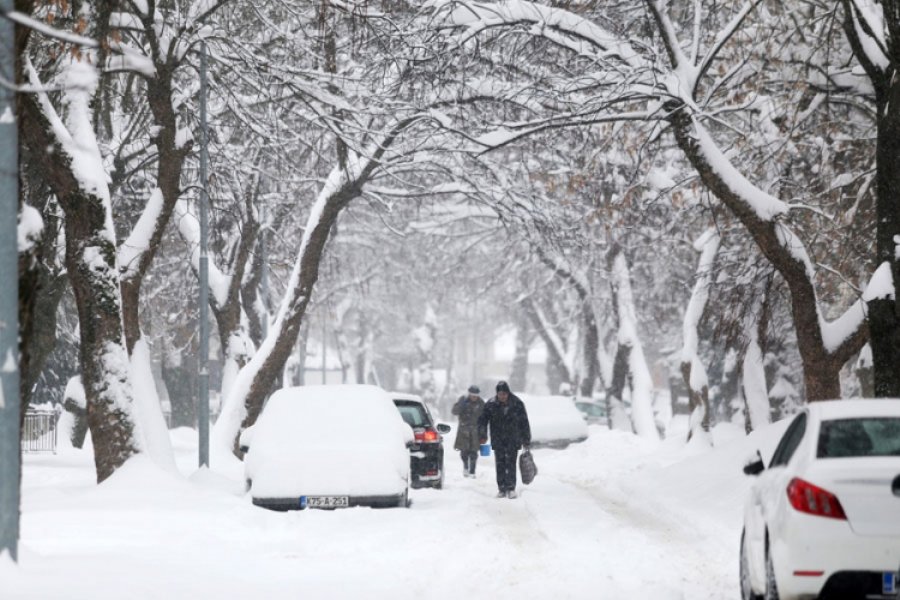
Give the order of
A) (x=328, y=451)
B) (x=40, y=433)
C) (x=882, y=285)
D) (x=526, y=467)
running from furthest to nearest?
(x=40, y=433)
(x=526, y=467)
(x=882, y=285)
(x=328, y=451)

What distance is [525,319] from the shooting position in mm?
62469

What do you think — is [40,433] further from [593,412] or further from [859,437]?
[859,437]

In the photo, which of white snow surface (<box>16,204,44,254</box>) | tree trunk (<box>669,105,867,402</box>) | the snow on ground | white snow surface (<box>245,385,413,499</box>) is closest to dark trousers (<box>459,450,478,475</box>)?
the snow on ground

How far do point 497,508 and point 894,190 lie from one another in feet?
21.1

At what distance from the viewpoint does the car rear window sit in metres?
8.76

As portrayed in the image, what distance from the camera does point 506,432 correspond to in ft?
69.2

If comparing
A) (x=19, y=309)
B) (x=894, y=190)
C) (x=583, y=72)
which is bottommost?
(x=19, y=309)

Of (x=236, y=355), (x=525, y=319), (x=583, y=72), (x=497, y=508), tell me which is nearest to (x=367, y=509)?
(x=497, y=508)

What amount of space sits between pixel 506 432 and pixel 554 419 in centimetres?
1740

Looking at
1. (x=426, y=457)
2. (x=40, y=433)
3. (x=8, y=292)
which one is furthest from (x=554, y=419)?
(x=8, y=292)

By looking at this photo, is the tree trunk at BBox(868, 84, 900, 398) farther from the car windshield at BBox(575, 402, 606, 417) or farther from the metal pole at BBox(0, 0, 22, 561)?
the car windshield at BBox(575, 402, 606, 417)

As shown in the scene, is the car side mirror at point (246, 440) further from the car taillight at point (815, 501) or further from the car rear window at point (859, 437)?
the car taillight at point (815, 501)

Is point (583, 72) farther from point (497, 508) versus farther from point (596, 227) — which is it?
point (596, 227)

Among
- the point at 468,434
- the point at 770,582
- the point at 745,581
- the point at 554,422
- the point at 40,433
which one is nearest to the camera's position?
the point at 770,582
